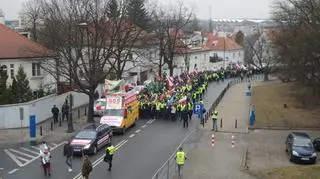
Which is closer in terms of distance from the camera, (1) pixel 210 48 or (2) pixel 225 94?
(2) pixel 225 94

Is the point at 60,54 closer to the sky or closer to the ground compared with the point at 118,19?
closer to the ground

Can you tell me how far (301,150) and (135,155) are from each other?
9226 mm

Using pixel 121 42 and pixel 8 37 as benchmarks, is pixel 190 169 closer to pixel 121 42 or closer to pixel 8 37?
pixel 121 42

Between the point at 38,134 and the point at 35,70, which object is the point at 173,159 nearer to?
the point at 38,134

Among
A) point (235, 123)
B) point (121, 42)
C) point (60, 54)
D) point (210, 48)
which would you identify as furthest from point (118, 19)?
point (210, 48)

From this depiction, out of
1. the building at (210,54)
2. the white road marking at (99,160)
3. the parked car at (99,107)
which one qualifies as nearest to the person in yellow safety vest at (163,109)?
the parked car at (99,107)

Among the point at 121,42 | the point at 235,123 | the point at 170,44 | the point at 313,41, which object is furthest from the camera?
the point at 170,44

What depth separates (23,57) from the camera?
50562 millimetres

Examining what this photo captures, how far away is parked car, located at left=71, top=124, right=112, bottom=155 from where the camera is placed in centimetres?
3070

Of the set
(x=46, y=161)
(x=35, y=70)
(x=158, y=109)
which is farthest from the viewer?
(x=35, y=70)

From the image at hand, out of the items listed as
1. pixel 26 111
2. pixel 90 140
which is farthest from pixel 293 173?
pixel 26 111

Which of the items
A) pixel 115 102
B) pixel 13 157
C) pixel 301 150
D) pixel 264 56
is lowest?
pixel 13 157

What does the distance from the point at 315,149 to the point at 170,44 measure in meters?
41.5

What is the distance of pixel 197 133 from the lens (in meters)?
38.6
